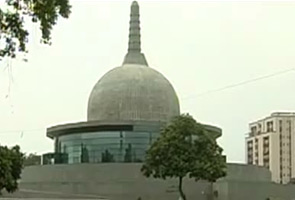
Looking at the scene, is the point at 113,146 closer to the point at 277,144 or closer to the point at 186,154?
the point at 186,154

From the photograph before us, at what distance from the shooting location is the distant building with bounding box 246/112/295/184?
79250 mm

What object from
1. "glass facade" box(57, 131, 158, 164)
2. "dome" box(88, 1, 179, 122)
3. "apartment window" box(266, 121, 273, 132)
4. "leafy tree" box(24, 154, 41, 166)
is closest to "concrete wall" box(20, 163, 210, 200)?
"glass facade" box(57, 131, 158, 164)

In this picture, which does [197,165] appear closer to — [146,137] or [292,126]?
[146,137]

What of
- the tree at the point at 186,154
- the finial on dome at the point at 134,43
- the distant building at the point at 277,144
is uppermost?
the finial on dome at the point at 134,43

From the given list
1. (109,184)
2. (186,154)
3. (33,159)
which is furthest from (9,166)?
(33,159)

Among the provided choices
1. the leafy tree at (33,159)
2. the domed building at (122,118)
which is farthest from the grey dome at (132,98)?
the leafy tree at (33,159)

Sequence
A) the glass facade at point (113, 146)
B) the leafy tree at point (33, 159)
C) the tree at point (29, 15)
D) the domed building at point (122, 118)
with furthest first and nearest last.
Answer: the leafy tree at point (33, 159)
the domed building at point (122, 118)
the glass facade at point (113, 146)
the tree at point (29, 15)

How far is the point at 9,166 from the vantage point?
28562 millimetres

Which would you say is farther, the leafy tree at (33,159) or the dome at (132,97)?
the leafy tree at (33,159)

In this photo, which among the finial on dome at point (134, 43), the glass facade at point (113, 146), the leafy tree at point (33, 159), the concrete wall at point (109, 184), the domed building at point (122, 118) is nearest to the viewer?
the concrete wall at point (109, 184)

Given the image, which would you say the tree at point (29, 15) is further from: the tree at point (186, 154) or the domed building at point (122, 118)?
the domed building at point (122, 118)

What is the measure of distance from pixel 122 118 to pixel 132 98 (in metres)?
1.64

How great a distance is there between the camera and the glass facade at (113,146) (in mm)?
49656

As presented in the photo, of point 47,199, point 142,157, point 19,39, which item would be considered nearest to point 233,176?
point 142,157
